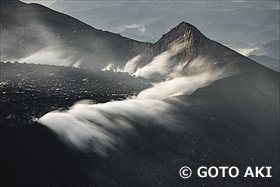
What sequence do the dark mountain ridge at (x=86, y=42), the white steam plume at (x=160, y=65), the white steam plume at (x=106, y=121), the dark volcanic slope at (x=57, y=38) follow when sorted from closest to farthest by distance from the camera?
the white steam plume at (x=106, y=121)
the dark mountain ridge at (x=86, y=42)
the white steam plume at (x=160, y=65)
the dark volcanic slope at (x=57, y=38)

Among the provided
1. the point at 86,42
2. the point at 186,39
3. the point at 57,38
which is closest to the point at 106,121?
the point at 186,39

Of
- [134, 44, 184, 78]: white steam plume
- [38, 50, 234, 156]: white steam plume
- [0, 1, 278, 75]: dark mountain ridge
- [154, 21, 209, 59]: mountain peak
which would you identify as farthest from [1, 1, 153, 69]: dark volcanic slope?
[38, 50, 234, 156]: white steam plume

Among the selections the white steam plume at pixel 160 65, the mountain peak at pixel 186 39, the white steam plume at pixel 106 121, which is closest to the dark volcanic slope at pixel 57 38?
the mountain peak at pixel 186 39

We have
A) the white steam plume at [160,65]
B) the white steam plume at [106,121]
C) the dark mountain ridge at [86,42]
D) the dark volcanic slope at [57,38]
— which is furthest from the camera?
the dark volcanic slope at [57,38]

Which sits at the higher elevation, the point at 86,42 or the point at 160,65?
the point at 86,42

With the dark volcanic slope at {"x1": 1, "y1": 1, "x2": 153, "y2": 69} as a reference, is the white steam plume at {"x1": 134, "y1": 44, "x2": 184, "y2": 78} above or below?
below

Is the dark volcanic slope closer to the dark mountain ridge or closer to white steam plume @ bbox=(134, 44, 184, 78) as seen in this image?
the dark mountain ridge

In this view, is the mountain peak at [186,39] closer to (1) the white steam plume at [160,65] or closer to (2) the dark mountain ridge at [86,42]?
(2) the dark mountain ridge at [86,42]

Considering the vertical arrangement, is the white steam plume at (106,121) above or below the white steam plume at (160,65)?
below

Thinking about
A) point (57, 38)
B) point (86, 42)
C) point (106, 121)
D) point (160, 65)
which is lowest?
point (106, 121)

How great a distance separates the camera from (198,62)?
52.5m

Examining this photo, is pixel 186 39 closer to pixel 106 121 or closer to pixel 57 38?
pixel 106 121

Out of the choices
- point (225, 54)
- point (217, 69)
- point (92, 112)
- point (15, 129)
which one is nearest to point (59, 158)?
point (15, 129)

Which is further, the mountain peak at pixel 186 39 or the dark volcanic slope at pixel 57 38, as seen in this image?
the dark volcanic slope at pixel 57 38
